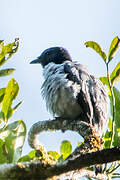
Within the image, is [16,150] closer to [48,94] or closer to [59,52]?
[48,94]

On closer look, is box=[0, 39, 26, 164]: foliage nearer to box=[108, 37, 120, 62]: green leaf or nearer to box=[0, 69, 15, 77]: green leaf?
box=[0, 69, 15, 77]: green leaf

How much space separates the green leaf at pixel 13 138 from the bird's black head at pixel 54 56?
9.82 ft

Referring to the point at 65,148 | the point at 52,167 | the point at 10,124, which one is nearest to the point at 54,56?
the point at 65,148

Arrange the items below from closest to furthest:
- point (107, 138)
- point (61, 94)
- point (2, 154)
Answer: point (2, 154), point (107, 138), point (61, 94)

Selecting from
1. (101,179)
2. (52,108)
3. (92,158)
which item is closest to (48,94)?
(52,108)

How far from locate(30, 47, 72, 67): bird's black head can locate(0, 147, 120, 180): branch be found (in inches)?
170

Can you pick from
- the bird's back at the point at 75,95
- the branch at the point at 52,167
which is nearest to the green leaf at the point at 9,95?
the bird's back at the point at 75,95

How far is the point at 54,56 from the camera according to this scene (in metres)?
6.53

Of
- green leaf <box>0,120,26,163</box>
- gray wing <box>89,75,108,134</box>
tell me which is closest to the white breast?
gray wing <box>89,75,108,134</box>

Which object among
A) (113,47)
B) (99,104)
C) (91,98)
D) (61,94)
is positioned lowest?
(99,104)

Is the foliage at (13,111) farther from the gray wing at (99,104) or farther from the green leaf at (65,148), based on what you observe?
the gray wing at (99,104)

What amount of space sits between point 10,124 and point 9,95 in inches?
13.4

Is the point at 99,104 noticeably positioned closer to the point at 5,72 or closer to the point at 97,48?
the point at 97,48

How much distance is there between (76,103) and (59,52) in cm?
182
